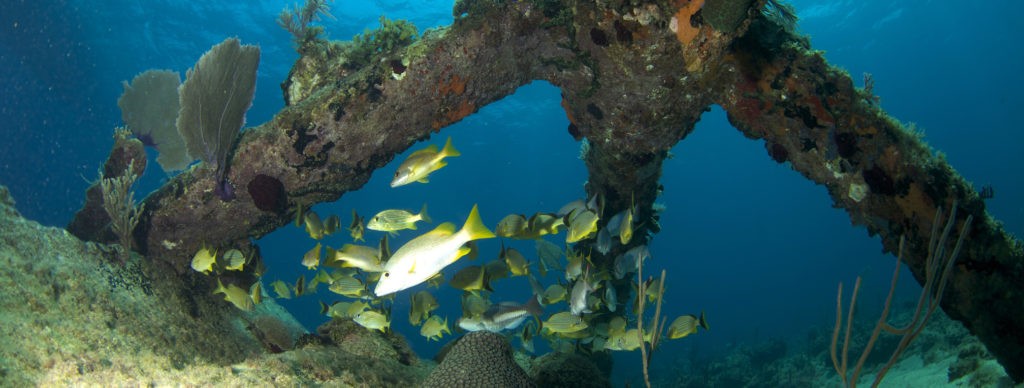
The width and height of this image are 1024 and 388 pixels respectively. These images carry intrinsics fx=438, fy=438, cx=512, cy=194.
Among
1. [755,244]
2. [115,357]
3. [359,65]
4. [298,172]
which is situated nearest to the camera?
[115,357]

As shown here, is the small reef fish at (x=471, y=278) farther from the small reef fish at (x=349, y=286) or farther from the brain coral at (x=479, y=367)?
the small reef fish at (x=349, y=286)

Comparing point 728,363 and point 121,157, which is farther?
point 728,363

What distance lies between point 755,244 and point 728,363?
7518 cm

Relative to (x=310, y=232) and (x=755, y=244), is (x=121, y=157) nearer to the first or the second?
(x=310, y=232)

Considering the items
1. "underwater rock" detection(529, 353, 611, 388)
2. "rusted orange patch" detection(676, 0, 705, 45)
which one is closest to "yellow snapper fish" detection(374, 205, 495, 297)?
"rusted orange patch" detection(676, 0, 705, 45)

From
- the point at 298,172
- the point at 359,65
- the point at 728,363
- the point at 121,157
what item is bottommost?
the point at 728,363

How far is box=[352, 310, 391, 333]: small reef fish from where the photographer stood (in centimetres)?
529

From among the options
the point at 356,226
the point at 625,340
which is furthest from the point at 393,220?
the point at 625,340

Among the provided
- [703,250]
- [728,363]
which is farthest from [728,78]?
[703,250]

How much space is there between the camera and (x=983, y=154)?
65.7m

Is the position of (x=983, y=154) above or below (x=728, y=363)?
above

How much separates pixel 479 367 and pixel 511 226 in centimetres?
134

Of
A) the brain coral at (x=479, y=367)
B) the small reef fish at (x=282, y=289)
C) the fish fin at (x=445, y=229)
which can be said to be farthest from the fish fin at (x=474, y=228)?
the small reef fish at (x=282, y=289)

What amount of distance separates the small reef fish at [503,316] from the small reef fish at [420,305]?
59 centimetres
